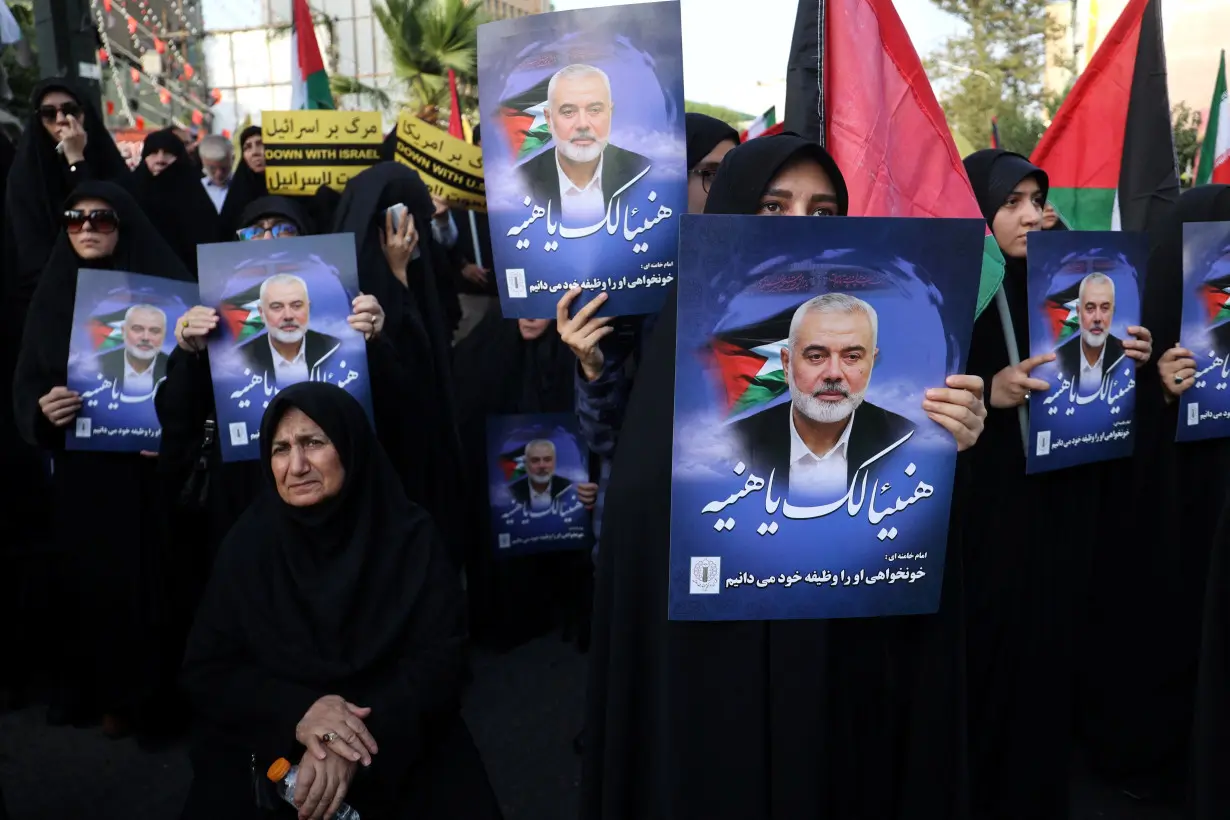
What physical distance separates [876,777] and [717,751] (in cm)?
30

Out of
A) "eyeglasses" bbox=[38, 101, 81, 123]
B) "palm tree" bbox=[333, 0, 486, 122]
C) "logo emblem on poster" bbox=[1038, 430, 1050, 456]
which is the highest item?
"palm tree" bbox=[333, 0, 486, 122]

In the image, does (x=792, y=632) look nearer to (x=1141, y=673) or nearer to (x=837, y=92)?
(x=837, y=92)

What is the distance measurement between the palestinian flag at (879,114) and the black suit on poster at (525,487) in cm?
236

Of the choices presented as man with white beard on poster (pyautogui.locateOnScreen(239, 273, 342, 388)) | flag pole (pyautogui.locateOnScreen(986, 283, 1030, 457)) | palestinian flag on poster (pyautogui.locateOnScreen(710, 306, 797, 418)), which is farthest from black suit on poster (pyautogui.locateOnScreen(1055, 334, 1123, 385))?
man with white beard on poster (pyautogui.locateOnScreen(239, 273, 342, 388))

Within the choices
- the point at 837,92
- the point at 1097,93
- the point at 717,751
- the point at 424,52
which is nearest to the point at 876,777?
the point at 717,751

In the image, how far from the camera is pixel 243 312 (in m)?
3.05

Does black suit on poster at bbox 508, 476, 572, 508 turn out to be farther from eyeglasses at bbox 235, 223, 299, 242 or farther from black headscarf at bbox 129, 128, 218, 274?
black headscarf at bbox 129, 128, 218, 274

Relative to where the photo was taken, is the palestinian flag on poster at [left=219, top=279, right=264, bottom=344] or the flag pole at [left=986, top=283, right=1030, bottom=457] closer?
the flag pole at [left=986, top=283, right=1030, bottom=457]

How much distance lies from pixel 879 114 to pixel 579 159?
700 millimetres

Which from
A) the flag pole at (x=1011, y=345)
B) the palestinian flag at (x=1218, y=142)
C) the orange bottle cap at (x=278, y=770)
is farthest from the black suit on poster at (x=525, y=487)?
the palestinian flag at (x=1218, y=142)

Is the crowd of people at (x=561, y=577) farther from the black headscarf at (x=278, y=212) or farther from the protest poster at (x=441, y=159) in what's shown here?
the protest poster at (x=441, y=159)

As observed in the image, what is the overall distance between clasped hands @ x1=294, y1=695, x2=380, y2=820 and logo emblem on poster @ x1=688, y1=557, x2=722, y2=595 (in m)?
1.12

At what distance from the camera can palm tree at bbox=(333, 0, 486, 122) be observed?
26.6 m

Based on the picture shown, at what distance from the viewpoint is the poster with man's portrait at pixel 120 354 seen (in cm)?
346
